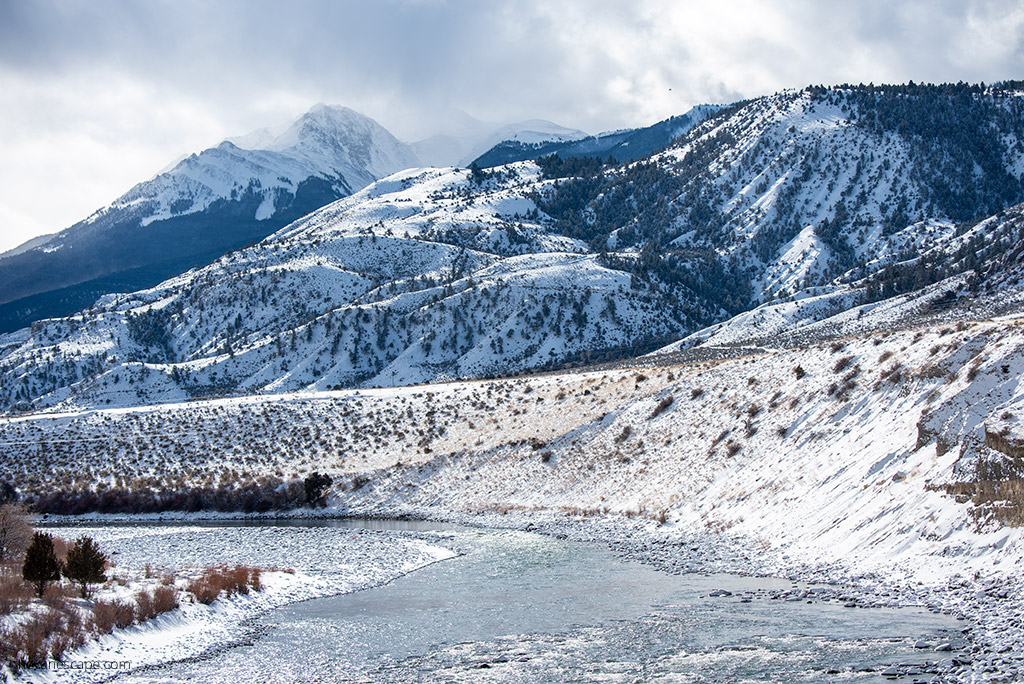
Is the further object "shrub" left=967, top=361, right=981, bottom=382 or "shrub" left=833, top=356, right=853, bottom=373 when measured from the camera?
"shrub" left=833, top=356, right=853, bottom=373

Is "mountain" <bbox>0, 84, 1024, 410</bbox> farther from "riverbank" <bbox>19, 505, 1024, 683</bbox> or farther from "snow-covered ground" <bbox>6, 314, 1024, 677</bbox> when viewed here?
"riverbank" <bbox>19, 505, 1024, 683</bbox>

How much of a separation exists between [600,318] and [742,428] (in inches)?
4417

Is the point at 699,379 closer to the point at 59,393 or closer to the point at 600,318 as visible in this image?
the point at 600,318

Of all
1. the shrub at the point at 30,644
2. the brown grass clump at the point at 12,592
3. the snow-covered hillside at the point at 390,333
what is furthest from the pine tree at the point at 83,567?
the snow-covered hillside at the point at 390,333

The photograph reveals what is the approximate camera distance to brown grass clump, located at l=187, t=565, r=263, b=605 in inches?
1050

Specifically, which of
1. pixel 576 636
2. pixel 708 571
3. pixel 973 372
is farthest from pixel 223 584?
pixel 973 372

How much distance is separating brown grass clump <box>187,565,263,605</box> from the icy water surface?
6.20 ft

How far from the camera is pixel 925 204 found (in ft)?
628

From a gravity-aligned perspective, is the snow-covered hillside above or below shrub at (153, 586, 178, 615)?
above

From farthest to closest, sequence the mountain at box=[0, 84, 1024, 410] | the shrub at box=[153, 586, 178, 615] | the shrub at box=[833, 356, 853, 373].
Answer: the mountain at box=[0, 84, 1024, 410]
the shrub at box=[833, 356, 853, 373]
the shrub at box=[153, 586, 178, 615]

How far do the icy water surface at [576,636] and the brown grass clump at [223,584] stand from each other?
1.89 m

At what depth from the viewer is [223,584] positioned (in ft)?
92.1

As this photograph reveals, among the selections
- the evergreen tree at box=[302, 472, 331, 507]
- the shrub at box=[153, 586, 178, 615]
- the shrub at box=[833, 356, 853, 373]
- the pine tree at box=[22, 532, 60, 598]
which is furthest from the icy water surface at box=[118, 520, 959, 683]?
the evergreen tree at box=[302, 472, 331, 507]

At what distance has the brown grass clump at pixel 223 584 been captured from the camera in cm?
2667
